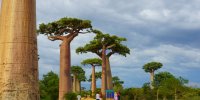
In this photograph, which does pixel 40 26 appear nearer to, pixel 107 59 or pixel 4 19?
pixel 107 59

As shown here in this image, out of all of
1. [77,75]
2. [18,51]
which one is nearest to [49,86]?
[77,75]

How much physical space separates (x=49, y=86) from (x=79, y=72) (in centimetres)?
1193

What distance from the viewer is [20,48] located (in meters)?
4.20

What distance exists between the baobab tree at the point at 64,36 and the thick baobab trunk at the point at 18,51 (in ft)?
42.2

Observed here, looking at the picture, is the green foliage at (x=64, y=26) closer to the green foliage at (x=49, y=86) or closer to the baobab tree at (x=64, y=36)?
the baobab tree at (x=64, y=36)

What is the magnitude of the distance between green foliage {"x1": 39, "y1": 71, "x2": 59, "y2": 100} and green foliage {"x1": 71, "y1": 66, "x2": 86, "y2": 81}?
866 cm

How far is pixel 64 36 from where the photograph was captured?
1791 cm

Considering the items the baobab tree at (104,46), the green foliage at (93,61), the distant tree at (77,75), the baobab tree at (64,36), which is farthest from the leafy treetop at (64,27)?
the distant tree at (77,75)

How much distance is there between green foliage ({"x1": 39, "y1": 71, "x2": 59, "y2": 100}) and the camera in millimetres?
19459

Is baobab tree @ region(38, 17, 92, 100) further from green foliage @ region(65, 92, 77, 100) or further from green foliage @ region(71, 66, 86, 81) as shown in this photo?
green foliage @ region(71, 66, 86, 81)

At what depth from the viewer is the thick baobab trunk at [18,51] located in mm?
4102

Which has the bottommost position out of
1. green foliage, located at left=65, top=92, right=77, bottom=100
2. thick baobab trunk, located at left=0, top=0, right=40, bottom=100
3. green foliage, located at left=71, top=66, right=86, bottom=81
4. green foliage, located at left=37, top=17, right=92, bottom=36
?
green foliage, located at left=65, top=92, right=77, bottom=100

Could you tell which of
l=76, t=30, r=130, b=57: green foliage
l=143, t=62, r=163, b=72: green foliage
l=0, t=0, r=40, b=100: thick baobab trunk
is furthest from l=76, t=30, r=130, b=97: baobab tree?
l=0, t=0, r=40, b=100: thick baobab trunk

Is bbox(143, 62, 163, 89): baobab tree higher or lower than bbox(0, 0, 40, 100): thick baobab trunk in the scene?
higher
